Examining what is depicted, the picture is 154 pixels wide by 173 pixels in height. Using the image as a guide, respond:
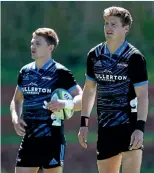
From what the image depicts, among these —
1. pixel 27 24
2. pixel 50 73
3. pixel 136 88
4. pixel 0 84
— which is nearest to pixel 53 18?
pixel 27 24

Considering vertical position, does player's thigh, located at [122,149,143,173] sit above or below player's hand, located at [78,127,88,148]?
below

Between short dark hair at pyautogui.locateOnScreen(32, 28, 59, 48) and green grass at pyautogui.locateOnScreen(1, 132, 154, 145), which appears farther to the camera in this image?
green grass at pyautogui.locateOnScreen(1, 132, 154, 145)

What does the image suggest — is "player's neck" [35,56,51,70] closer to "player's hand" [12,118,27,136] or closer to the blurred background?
"player's hand" [12,118,27,136]

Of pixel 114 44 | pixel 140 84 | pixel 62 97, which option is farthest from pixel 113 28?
pixel 62 97

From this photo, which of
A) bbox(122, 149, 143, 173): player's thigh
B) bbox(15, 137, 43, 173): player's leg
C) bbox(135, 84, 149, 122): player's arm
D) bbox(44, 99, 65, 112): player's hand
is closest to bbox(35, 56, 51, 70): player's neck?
bbox(44, 99, 65, 112): player's hand

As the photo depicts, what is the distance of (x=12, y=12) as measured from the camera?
1329cm

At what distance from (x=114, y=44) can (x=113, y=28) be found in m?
0.16

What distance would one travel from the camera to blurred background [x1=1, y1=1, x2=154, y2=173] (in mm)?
12148

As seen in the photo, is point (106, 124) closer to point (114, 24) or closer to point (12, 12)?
point (114, 24)

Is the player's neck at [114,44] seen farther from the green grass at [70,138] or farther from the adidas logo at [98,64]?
the green grass at [70,138]

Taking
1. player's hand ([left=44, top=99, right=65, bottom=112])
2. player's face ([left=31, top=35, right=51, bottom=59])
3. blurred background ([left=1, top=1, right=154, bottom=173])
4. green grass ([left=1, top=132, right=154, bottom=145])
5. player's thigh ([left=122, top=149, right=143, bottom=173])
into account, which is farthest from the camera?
blurred background ([left=1, top=1, right=154, bottom=173])

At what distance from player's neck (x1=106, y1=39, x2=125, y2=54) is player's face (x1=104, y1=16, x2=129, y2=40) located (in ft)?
0.15

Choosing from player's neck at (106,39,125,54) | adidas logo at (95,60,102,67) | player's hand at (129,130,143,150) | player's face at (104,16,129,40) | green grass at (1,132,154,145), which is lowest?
green grass at (1,132,154,145)

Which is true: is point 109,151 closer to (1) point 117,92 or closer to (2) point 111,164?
(2) point 111,164
